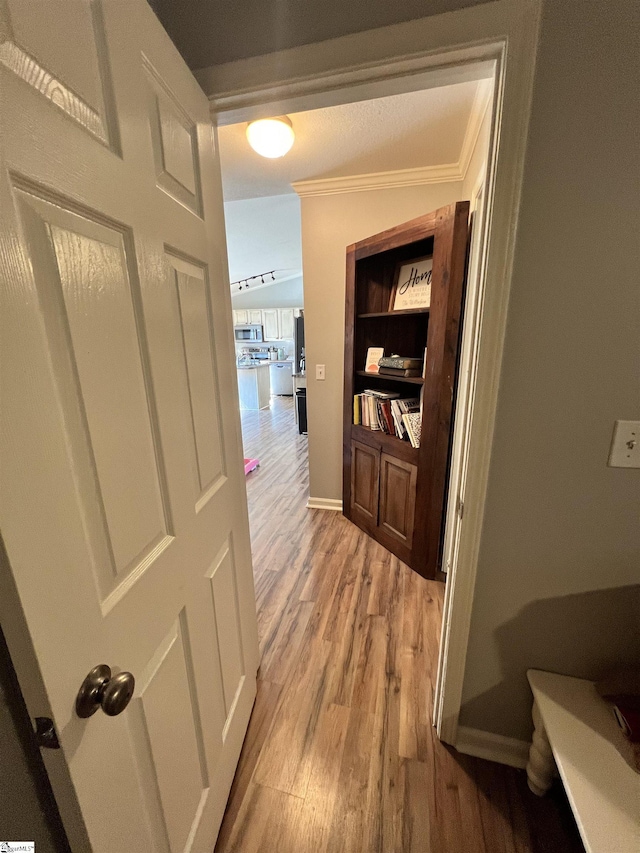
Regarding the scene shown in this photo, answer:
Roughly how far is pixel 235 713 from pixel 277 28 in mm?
2007

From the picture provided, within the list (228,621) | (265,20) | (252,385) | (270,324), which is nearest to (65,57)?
(265,20)

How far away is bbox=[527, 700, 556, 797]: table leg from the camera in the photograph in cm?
99

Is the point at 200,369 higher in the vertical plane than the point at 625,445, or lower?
higher

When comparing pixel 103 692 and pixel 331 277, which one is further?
pixel 331 277

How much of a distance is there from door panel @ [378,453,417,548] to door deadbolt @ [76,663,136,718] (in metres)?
1.68

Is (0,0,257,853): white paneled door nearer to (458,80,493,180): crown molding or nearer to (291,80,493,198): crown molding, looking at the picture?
(458,80,493,180): crown molding

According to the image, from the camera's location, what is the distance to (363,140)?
5.60 ft

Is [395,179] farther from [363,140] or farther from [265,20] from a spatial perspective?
[265,20]

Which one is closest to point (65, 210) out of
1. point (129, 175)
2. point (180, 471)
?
point (129, 175)

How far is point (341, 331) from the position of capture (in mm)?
2453

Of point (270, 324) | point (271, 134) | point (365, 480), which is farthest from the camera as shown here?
point (270, 324)

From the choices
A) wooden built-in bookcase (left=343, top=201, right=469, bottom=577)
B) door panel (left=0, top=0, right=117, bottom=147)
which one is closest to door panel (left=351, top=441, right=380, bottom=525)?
wooden built-in bookcase (left=343, top=201, right=469, bottom=577)

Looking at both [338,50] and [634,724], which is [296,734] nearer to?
[634,724]

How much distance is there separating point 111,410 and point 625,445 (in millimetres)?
1178
